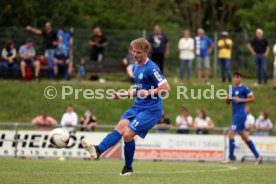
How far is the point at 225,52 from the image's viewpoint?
29.0 meters

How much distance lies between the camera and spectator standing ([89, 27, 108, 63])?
29.8 metres

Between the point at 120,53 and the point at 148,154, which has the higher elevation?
the point at 120,53

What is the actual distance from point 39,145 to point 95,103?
6648mm

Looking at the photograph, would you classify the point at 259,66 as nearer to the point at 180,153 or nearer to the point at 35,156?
the point at 180,153

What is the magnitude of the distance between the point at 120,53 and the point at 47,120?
694 centimetres

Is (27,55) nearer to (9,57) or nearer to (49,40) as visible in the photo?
(9,57)

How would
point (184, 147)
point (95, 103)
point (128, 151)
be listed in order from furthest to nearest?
point (95, 103) → point (184, 147) → point (128, 151)

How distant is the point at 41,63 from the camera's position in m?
29.5

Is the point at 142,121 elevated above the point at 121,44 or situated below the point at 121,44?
below

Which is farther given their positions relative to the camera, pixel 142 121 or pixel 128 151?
pixel 128 151

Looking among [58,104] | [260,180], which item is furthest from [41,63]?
[260,180]

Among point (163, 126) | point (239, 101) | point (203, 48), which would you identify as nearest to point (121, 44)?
point (203, 48)

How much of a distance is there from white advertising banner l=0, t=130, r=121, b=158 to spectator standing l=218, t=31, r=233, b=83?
7069mm

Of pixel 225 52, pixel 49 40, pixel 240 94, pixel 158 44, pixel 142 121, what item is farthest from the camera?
pixel 225 52
